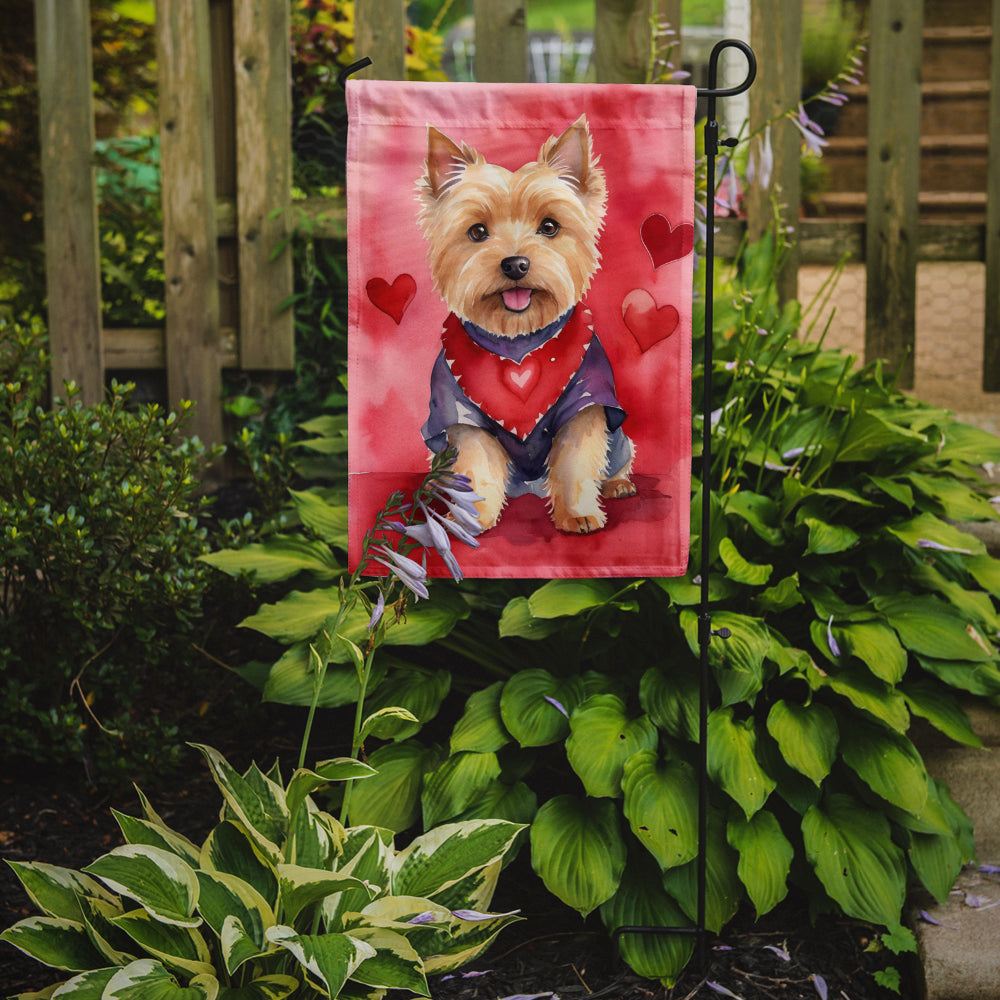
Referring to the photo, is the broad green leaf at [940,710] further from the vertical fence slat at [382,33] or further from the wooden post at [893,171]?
the vertical fence slat at [382,33]

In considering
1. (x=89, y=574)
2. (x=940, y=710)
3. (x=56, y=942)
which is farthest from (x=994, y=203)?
(x=56, y=942)

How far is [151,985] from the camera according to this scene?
137 centimetres

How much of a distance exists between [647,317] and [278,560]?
1.07 meters

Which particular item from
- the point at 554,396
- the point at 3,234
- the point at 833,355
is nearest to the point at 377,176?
the point at 554,396

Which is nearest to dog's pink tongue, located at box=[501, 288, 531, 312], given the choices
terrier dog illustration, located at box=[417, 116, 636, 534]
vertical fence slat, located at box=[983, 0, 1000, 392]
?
terrier dog illustration, located at box=[417, 116, 636, 534]

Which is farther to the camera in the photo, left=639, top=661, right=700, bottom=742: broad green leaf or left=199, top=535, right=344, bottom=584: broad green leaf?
left=199, top=535, right=344, bottom=584: broad green leaf

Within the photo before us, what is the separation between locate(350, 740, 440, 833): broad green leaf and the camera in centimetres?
193

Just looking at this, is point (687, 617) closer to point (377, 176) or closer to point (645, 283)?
point (645, 283)

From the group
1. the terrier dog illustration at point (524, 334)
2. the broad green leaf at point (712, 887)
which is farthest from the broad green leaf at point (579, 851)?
the terrier dog illustration at point (524, 334)

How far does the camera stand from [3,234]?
Result: 12.4ft

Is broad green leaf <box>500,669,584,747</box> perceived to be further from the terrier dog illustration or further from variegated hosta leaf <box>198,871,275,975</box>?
variegated hosta leaf <box>198,871,275,975</box>

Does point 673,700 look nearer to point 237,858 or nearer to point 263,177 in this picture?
point 237,858

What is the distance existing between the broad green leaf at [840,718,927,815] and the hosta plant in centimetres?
73

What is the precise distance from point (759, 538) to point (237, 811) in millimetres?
1273
